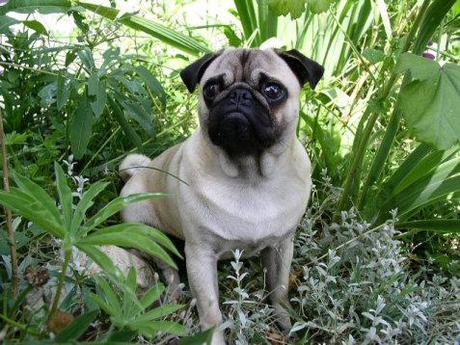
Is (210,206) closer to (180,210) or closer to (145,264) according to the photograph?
(180,210)

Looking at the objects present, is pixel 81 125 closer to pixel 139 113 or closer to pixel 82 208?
pixel 139 113

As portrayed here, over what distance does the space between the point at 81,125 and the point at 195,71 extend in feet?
1.27

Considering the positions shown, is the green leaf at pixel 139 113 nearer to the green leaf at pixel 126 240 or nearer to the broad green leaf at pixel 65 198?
the broad green leaf at pixel 65 198

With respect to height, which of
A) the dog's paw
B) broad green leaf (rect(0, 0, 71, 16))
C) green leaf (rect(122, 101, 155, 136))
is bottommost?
the dog's paw

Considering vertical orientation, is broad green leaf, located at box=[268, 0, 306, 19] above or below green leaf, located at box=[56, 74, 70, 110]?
above

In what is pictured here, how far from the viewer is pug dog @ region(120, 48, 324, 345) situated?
1.80 metres

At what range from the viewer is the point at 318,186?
2.55 metres

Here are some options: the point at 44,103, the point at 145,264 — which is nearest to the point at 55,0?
the point at 44,103

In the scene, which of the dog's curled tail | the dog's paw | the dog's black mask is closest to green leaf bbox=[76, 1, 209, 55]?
the dog's curled tail


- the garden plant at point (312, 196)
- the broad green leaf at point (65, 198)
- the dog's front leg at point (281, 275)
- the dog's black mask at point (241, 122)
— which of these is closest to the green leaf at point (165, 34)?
the garden plant at point (312, 196)

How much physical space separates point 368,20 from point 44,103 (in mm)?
1673

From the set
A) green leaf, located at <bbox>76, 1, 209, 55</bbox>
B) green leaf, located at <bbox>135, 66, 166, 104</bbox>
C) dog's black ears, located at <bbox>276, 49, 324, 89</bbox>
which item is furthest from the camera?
green leaf, located at <bbox>76, 1, 209, 55</bbox>

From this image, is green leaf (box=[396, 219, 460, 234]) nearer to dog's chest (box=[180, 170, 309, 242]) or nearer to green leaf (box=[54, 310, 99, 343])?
dog's chest (box=[180, 170, 309, 242])

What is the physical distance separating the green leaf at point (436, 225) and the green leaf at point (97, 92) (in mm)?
1087
